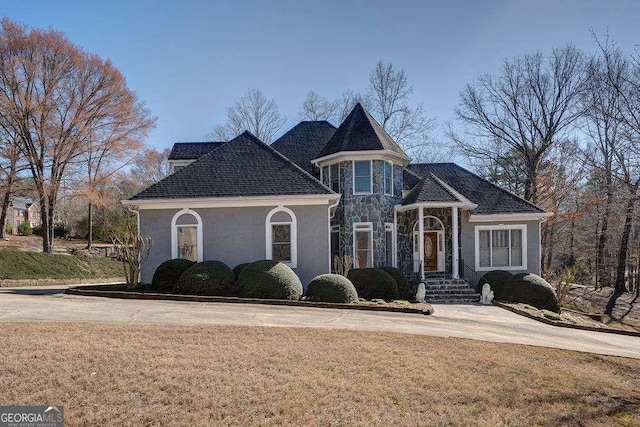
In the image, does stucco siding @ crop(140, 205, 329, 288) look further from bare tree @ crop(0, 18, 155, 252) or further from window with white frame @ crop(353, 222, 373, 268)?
bare tree @ crop(0, 18, 155, 252)

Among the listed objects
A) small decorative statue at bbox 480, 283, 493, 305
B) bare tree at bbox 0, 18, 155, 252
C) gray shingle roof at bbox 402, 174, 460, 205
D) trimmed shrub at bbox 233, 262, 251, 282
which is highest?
bare tree at bbox 0, 18, 155, 252

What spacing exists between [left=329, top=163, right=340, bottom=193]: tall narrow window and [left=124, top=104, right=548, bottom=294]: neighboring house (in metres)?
0.07

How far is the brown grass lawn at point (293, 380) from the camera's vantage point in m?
5.27

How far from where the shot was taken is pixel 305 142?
77.5ft

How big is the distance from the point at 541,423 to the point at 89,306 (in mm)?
10892

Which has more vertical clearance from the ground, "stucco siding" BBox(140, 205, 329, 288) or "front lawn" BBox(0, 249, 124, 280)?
"stucco siding" BBox(140, 205, 329, 288)

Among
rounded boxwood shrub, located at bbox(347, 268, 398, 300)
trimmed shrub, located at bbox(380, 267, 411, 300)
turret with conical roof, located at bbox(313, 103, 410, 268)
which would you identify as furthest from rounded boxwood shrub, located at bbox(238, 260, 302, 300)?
turret with conical roof, located at bbox(313, 103, 410, 268)

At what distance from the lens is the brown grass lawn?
527 centimetres

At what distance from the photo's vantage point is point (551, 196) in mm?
30078

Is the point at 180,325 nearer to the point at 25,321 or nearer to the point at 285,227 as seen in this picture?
the point at 25,321

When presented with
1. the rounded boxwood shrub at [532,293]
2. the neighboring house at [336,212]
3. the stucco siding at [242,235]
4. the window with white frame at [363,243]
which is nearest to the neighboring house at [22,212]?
the neighboring house at [336,212]

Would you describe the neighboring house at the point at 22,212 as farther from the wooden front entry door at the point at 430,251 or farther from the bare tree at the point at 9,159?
the wooden front entry door at the point at 430,251

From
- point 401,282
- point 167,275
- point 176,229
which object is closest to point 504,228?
point 401,282

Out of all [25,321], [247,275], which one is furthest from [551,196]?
[25,321]
